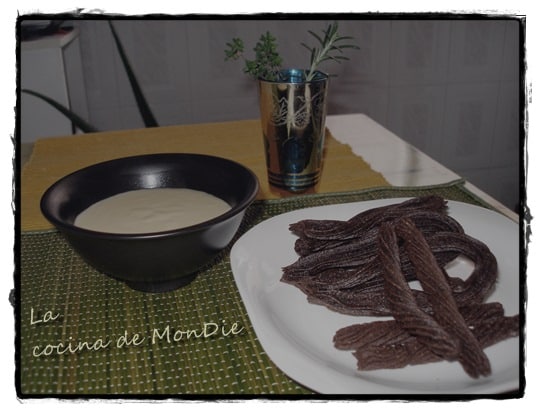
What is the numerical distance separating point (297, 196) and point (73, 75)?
50.3 inches

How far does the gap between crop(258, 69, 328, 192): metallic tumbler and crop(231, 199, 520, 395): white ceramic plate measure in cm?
17

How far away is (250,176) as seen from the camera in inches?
29.4

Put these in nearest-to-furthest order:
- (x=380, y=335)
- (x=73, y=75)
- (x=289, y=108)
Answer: (x=380, y=335) → (x=289, y=108) → (x=73, y=75)

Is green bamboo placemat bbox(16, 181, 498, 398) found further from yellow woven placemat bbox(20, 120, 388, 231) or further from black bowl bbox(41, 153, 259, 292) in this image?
yellow woven placemat bbox(20, 120, 388, 231)

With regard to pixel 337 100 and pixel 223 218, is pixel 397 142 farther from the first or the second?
pixel 337 100

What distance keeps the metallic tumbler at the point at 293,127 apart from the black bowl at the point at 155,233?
225mm

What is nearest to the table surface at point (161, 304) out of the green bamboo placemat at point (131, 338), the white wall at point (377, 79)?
the green bamboo placemat at point (131, 338)

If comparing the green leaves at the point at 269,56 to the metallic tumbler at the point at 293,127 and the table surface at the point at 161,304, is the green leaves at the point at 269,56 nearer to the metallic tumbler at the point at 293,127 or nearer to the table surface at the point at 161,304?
the metallic tumbler at the point at 293,127

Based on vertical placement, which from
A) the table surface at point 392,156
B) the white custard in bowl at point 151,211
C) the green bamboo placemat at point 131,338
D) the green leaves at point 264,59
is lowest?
the green bamboo placemat at point 131,338

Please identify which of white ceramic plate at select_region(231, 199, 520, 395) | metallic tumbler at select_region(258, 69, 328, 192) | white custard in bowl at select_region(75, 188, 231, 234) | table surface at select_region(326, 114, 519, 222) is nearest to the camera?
white ceramic plate at select_region(231, 199, 520, 395)

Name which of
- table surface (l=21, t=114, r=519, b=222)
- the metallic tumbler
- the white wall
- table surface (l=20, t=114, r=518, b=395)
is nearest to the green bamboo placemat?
table surface (l=20, t=114, r=518, b=395)

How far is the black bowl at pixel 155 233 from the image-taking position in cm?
63

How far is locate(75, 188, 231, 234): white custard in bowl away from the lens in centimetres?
69

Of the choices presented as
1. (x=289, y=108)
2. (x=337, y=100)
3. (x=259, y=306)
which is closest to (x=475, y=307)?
(x=259, y=306)
